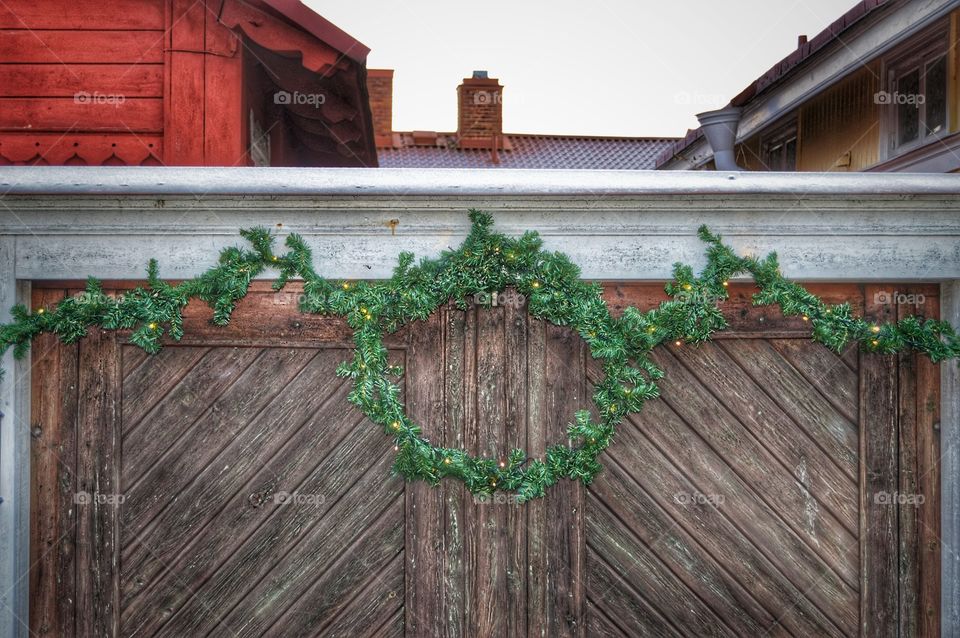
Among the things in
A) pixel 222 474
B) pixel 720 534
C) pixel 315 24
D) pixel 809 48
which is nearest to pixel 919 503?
pixel 720 534

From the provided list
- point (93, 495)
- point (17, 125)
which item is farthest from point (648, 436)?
point (17, 125)

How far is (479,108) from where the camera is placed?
16.0 m

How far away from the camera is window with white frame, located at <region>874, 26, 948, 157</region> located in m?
5.38

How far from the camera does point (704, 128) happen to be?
17.7 ft

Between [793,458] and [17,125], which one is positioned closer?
[793,458]

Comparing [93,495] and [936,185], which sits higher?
[936,185]

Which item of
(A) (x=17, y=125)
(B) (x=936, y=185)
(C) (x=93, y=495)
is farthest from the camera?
(A) (x=17, y=125)

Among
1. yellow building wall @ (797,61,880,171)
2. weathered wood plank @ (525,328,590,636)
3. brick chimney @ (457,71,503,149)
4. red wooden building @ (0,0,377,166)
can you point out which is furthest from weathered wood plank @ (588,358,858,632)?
brick chimney @ (457,71,503,149)

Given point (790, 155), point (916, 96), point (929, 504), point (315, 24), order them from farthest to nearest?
point (790, 155) < point (916, 96) < point (315, 24) < point (929, 504)

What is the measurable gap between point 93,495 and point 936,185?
4343 millimetres

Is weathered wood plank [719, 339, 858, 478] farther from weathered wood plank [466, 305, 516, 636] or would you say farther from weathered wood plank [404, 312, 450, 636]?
weathered wood plank [404, 312, 450, 636]

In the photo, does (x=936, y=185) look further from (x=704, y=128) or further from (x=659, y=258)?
(x=704, y=128)

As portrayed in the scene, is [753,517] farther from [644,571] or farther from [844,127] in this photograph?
[844,127]

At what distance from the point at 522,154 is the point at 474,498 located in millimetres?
13163
